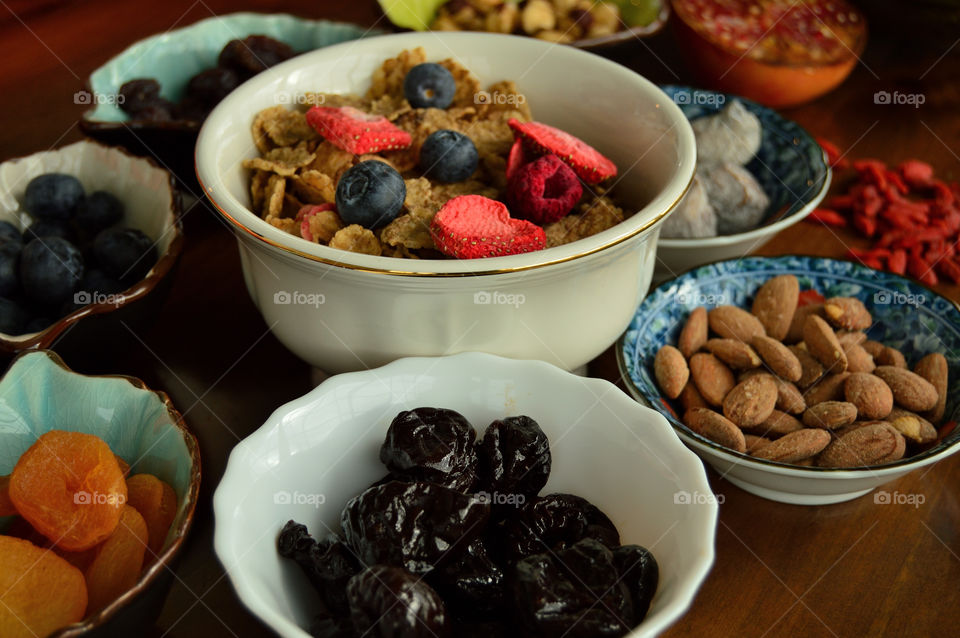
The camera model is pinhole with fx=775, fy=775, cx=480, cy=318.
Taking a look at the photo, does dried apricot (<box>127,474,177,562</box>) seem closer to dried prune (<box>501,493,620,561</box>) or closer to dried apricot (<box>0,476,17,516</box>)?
dried apricot (<box>0,476,17,516</box>)

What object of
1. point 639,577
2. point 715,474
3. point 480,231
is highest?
point 480,231

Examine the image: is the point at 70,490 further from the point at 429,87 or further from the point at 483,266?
the point at 429,87

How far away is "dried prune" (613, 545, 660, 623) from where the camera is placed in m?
0.47

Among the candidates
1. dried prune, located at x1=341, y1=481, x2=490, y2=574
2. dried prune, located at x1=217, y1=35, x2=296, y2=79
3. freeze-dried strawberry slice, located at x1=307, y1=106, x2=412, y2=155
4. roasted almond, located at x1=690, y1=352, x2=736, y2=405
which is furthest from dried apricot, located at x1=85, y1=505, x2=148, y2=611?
dried prune, located at x1=217, y1=35, x2=296, y2=79

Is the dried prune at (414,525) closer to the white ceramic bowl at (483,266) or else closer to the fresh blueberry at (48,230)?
the white ceramic bowl at (483,266)

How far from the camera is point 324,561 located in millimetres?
481

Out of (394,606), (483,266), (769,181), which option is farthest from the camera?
(769,181)

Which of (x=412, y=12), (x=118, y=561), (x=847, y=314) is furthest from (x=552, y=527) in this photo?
(x=412, y=12)

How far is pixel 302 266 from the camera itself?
0.55 meters

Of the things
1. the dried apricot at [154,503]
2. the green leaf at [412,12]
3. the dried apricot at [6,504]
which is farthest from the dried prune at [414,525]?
the green leaf at [412,12]

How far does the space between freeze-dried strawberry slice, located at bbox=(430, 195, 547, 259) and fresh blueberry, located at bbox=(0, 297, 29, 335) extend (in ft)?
1.23

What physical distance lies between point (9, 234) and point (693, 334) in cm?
65

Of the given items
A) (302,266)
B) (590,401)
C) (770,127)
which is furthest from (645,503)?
(770,127)

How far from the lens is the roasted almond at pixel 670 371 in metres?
0.65
